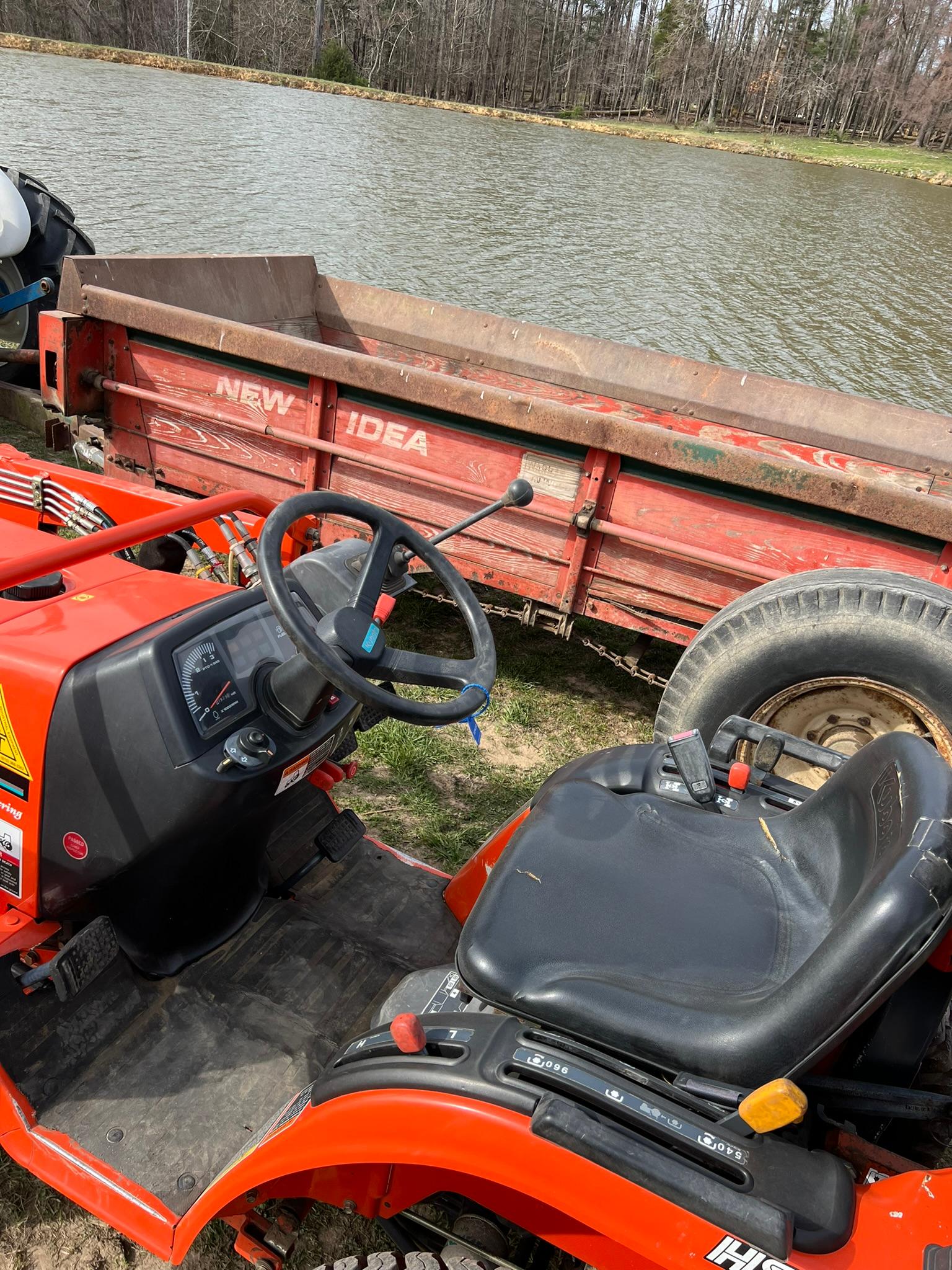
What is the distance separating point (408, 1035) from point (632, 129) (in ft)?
131

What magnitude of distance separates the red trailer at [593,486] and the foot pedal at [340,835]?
1.16m

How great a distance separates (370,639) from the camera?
162cm

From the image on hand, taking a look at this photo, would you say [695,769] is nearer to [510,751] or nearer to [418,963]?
[418,963]

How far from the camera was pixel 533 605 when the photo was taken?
3.61m

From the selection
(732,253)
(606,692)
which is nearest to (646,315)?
(732,253)

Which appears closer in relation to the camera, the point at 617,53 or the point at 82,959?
the point at 82,959

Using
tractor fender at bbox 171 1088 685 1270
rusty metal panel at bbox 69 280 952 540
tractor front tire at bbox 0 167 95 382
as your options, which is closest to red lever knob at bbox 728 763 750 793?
tractor fender at bbox 171 1088 685 1270

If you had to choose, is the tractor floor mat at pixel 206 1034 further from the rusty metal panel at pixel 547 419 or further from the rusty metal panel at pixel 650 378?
the rusty metal panel at pixel 650 378

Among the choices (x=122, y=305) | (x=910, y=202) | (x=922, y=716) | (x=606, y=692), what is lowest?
(x=606, y=692)

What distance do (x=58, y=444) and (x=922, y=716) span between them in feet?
12.8

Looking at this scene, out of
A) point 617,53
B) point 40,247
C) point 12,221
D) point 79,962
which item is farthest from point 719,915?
point 617,53

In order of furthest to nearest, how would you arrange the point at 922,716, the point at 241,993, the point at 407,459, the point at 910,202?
the point at 910,202
the point at 407,459
the point at 922,716
the point at 241,993

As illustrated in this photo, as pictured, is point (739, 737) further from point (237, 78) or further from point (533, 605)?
point (237, 78)

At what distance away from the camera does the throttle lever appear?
6.02 feet
